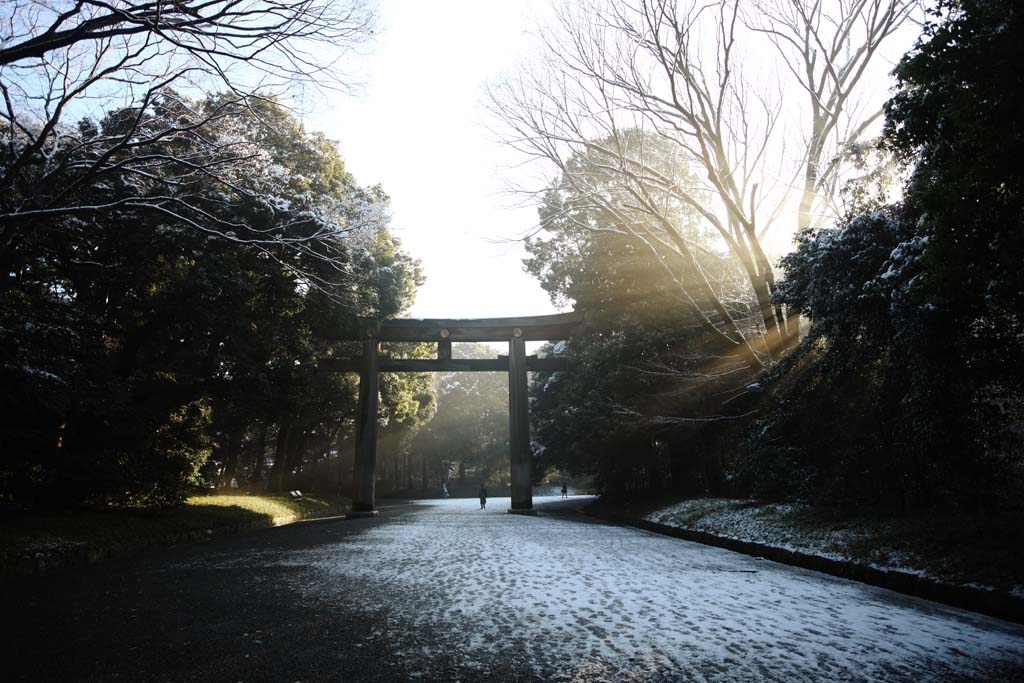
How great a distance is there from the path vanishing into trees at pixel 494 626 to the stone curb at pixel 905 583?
21 centimetres

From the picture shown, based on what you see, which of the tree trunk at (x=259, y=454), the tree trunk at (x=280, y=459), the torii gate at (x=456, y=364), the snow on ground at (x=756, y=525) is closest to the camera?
the snow on ground at (x=756, y=525)

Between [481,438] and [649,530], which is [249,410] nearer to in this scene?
[649,530]

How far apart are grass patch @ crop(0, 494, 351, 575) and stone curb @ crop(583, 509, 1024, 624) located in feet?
30.8

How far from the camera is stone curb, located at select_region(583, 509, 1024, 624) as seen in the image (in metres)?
4.24

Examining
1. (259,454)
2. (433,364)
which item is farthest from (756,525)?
(259,454)

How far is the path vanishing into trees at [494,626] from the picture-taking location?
114 inches

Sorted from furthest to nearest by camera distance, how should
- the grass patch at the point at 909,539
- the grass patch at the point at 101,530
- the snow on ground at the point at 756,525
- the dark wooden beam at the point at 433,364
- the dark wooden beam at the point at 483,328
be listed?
the dark wooden beam at the point at 483,328
the dark wooden beam at the point at 433,364
the grass patch at the point at 101,530
the snow on ground at the point at 756,525
the grass patch at the point at 909,539

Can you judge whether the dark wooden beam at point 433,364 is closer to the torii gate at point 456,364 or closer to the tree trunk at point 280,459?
the torii gate at point 456,364

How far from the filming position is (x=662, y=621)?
379 centimetres

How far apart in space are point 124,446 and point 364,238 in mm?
6025

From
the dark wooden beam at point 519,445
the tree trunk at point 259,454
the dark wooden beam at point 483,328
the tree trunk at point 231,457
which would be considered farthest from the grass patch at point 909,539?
the tree trunk at point 259,454

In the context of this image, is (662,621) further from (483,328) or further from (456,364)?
(456,364)

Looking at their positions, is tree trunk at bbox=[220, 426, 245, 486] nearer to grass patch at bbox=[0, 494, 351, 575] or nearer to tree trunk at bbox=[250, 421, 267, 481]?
tree trunk at bbox=[250, 421, 267, 481]

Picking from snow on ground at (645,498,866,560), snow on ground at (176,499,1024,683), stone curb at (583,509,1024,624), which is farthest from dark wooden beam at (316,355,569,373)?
snow on ground at (176,499,1024,683)
